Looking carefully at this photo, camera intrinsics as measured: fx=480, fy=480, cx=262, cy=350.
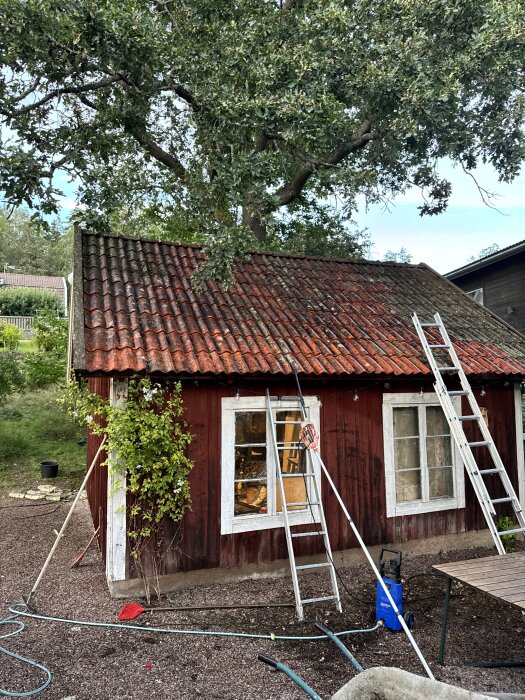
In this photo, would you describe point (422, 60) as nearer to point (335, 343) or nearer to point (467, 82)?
point (467, 82)

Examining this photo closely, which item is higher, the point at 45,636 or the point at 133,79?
the point at 133,79

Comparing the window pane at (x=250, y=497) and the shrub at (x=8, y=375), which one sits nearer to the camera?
the window pane at (x=250, y=497)

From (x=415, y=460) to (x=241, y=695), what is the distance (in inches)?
190

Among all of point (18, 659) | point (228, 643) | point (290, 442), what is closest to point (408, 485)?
point (290, 442)

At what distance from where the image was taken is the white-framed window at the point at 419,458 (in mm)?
7660

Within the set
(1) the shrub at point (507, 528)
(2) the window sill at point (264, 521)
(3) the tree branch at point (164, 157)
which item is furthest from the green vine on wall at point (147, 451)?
(3) the tree branch at point (164, 157)

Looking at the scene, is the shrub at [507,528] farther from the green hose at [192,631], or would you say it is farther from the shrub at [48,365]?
the shrub at [48,365]

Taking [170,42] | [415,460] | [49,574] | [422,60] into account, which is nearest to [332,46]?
[422,60]

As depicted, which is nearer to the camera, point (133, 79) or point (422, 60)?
point (133, 79)

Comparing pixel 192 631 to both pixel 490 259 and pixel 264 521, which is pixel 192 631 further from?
pixel 490 259

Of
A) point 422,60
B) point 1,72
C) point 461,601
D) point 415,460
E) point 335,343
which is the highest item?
point 422,60

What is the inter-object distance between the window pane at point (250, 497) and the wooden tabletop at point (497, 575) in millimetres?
2615

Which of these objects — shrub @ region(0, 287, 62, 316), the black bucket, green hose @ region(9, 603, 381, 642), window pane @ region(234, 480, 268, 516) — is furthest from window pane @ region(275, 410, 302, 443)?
shrub @ region(0, 287, 62, 316)

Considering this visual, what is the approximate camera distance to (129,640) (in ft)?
16.4
